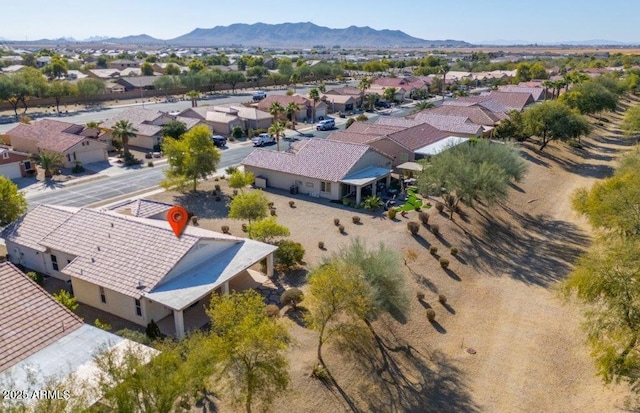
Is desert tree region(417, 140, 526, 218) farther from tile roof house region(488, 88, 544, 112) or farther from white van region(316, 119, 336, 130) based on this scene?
tile roof house region(488, 88, 544, 112)

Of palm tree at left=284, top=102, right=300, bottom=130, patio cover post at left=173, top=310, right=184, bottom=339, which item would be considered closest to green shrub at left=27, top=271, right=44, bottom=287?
patio cover post at left=173, top=310, right=184, bottom=339

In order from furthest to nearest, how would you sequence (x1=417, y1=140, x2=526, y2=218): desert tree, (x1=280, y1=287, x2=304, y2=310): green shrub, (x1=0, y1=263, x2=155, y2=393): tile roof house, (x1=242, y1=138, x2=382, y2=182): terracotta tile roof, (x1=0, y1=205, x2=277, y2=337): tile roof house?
(x1=242, y1=138, x2=382, y2=182): terracotta tile roof < (x1=417, y1=140, x2=526, y2=218): desert tree < (x1=280, y1=287, x2=304, y2=310): green shrub < (x1=0, y1=205, x2=277, y2=337): tile roof house < (x1=0, y1=263, x2=155, y2=393): tile roof house

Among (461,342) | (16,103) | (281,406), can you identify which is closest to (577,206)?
(461,342)

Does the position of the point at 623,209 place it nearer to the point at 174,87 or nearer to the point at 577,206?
the point at 577,206

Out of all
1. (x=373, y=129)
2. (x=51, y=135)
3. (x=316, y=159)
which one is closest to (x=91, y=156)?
(x=51, y=135)

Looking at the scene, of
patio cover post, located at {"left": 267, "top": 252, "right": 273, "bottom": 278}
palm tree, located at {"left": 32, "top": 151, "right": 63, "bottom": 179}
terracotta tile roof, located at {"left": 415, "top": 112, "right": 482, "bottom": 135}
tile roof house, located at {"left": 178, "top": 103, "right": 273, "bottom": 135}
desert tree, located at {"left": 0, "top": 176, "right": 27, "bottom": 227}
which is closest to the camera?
patio cover post, located at {"left": 267, "top": 252, "right": 273, "bottom": 278}

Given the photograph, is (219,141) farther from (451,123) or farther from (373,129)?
(451,123)

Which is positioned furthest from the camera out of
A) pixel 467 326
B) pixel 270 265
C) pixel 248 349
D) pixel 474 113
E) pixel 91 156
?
pixel 474 113
